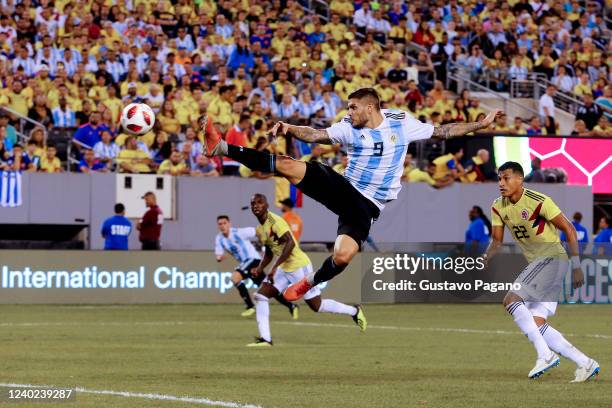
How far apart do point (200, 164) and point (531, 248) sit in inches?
633

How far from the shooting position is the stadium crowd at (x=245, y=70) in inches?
1075

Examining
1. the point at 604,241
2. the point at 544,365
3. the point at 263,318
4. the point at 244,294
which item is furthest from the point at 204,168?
the point at 544,365

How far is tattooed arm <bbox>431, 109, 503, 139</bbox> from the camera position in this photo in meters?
12.3

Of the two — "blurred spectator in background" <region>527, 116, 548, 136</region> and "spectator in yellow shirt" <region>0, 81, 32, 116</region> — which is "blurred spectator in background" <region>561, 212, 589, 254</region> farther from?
"spectator in yellow shirt" <region>0, 81, 32, 116</region>

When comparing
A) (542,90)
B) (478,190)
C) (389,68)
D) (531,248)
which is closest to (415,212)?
(478,190)

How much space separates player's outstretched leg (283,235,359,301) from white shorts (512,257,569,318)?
5.83ft

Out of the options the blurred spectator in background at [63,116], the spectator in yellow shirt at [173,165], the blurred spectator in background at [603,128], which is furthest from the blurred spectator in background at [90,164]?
the blurred spectator in background at [603,128]

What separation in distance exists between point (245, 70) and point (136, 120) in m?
17.0

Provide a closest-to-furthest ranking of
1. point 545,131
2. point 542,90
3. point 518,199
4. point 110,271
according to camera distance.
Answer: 1. point 518,199
2. point 110,271
3. point 545,131
4. point 542,90

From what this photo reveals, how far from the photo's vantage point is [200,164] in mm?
28391

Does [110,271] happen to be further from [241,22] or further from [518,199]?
[518,199]

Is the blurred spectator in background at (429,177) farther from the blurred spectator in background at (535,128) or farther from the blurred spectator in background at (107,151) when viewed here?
the blurred spectator in background at (107,151)

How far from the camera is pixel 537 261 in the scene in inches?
509

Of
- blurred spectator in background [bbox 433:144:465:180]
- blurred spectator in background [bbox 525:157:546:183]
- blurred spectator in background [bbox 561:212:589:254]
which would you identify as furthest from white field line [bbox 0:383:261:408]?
blurred spectator in background [bbox 525:157:546:183]
